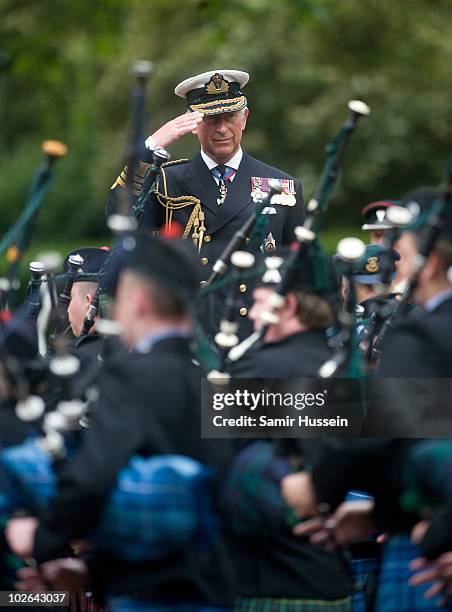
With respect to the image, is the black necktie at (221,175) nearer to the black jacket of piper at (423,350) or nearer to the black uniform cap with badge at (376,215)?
the black uniform cap with badge at (376,215)

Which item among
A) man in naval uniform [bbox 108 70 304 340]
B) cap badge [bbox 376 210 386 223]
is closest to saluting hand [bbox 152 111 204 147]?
man in naval uniform [bbox 108 70 304 340]

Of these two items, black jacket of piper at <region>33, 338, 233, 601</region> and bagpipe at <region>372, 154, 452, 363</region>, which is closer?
black jacket of piper at <region>33, 338, 233, 601</region>

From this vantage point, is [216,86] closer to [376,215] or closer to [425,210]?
[376,215]

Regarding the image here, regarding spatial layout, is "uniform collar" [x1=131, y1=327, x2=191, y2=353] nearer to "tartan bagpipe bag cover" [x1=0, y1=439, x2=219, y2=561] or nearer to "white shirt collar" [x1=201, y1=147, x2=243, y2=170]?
"tartan bagpipe bag cover" [x1=0, y1=439, x2=219, y2=561]

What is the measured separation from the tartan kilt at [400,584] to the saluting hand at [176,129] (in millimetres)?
2366

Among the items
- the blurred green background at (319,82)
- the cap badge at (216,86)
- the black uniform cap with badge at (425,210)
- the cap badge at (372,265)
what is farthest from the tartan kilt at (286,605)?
the blurred green background at (319,82)

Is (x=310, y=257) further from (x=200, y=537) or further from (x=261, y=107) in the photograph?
(x=261, y=107)

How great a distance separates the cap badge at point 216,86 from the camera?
22.4 feet

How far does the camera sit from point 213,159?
6.93 metres

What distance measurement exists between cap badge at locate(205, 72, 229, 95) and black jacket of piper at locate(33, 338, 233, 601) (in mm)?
2916

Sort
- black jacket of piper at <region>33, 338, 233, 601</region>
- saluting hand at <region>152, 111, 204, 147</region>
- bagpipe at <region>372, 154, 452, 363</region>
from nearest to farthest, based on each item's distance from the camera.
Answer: black jacket of piper at <region>33, 338, 233, 601</region>, bagpipe at <region>372, 154, 452, 363</region>, saluting hand at <region>152, 111, 204, 147</region>

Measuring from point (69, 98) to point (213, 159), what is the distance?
21000 millimetres

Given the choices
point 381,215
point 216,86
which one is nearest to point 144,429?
point 216,86

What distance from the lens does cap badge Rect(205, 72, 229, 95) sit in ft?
22.4
